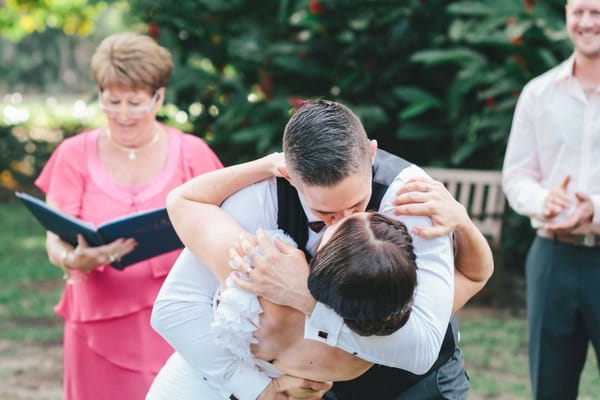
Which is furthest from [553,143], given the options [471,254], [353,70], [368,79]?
[353,70]

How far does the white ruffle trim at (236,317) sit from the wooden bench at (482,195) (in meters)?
5.14

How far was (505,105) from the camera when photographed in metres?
6.94

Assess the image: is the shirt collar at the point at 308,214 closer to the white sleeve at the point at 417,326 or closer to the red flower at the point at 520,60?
the white sleeve at the point at 417,326

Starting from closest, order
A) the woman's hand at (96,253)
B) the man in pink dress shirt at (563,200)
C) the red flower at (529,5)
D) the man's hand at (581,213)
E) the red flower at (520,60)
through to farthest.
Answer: the woman's hand at (96,253), the man's hand at (581,213), the man in pink dress shirt at (563,200), the red flower at (529,5), the red flower at (520,60)

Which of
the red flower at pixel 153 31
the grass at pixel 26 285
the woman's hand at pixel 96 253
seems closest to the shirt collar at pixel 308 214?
the woman's hand at pixel 96 253

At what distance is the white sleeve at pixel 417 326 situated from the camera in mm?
2051

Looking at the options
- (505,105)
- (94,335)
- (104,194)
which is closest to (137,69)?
(104,194)

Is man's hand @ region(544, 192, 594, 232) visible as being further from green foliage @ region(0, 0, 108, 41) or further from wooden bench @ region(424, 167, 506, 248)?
green foliage @ region(0, 0, 108, 41)

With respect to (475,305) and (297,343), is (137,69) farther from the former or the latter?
(475,305)

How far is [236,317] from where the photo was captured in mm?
Answer: 2123

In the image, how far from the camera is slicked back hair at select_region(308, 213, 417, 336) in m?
1.92

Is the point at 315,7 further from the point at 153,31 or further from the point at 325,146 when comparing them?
the point at 325,146

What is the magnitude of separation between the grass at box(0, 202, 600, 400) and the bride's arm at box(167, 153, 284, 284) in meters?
3.53

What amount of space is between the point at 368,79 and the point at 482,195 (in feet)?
5.12
